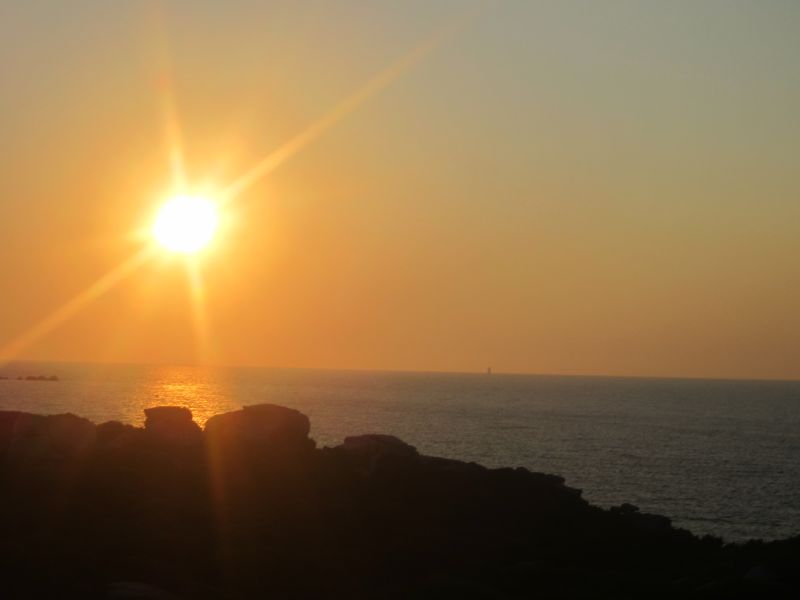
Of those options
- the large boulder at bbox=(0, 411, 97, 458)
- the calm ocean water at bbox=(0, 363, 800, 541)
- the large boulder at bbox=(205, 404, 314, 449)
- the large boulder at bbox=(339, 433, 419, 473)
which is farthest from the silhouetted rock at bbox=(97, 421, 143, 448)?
the calm ocean water at bbox=(0, 363, 800, 541)

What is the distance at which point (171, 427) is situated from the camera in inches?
1884

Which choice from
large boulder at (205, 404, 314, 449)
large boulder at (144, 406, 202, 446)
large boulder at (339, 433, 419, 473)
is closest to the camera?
large boulder at (339, 433, 419, 473)

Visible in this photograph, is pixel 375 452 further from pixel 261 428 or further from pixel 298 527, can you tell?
pixel 298 527

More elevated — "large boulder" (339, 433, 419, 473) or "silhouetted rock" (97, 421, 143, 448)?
"silhouetted rock" (97, 421, 143, 448)

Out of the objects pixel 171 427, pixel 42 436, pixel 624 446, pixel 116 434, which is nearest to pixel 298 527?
pixel 171 427

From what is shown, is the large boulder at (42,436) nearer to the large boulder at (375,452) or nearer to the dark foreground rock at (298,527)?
the dark foreground rock at (298,527)

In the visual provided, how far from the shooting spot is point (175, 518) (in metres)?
36.3

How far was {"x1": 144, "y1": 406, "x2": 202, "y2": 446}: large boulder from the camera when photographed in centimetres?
4731

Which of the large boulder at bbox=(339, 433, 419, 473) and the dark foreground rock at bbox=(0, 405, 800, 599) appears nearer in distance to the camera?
the dark foreground rock at bbox=(0, 405, 800, 599)

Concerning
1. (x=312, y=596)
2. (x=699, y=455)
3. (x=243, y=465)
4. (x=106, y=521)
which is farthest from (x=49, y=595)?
(x=699, y=455)

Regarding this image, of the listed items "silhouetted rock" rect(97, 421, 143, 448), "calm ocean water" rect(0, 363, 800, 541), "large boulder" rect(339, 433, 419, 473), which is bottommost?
"calm ocean water" rect(0, 363, 800, 541)

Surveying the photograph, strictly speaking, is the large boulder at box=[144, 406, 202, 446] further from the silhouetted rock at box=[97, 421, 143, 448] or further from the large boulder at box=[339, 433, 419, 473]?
the large boulder at box=[339, 433, 419, 473]

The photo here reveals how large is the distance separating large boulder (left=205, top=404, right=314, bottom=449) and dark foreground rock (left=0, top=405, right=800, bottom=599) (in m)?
0.08

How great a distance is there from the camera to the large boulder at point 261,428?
154ft
